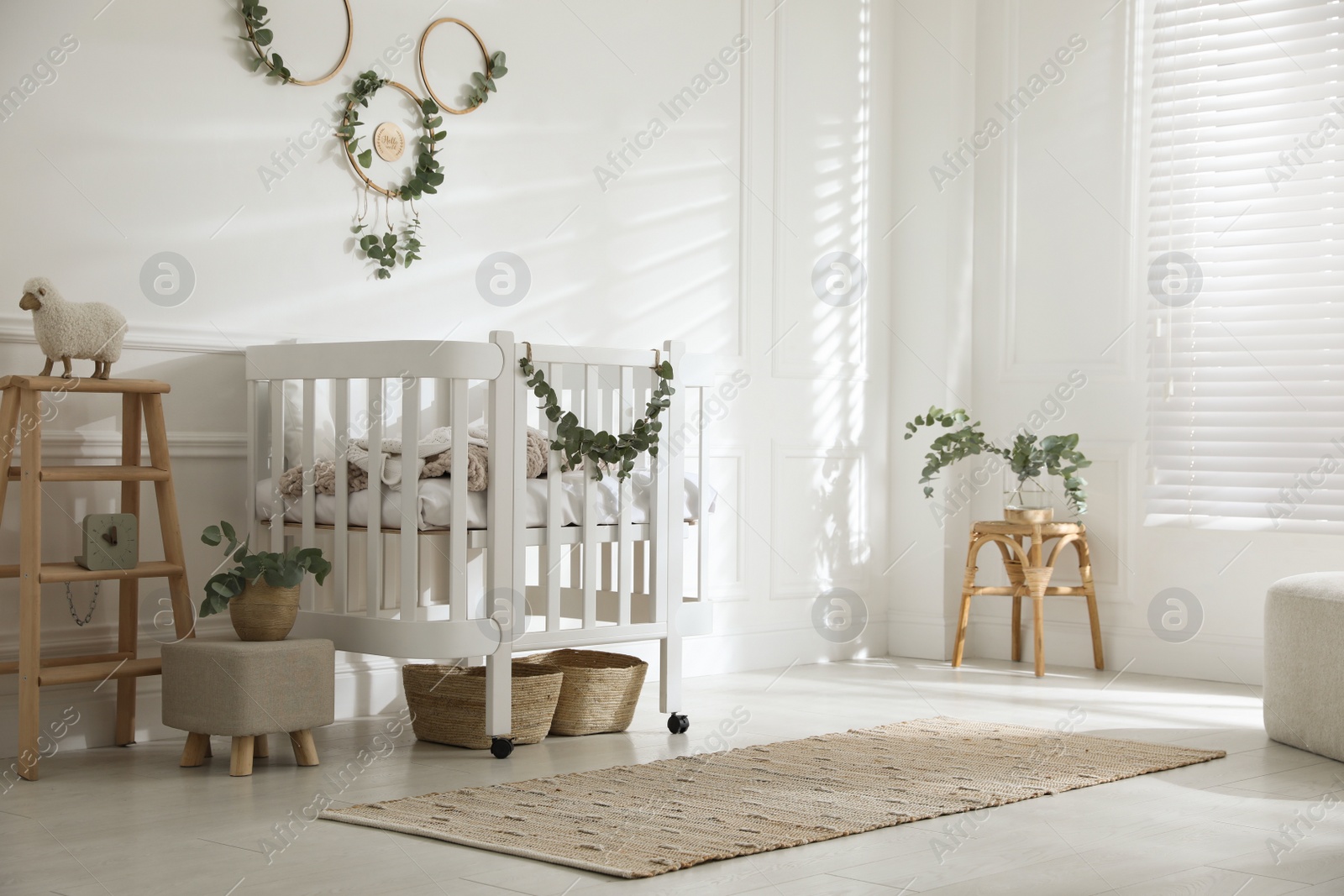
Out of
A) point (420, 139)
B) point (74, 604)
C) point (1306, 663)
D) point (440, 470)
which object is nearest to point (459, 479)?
point (440, 470)

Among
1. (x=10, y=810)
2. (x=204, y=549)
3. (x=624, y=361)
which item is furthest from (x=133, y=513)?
(x=624, y=361)

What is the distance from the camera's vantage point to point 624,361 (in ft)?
11.0

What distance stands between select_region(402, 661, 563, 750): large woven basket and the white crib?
82 millimetres

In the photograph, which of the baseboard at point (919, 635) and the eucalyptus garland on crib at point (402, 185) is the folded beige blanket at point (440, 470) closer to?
the eucalyptus garland on crib at point (402, 185)

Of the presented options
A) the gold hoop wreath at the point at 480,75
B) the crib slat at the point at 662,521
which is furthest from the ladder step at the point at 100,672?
the gold hoop wreath at the point at 480,75

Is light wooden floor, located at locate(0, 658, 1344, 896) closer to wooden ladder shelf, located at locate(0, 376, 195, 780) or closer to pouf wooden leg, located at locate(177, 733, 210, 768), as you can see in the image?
pouf wooden leg, located at locate(177, 733, 210, 768)

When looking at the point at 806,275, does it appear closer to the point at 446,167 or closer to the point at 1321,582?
the point at 446,167

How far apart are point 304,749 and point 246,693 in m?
0.21

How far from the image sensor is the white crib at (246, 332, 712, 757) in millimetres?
2990

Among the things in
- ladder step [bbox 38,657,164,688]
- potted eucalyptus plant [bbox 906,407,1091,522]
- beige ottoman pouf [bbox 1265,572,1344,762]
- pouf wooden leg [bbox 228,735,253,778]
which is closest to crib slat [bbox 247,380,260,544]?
ladder step [bbox 38,657,164,688]

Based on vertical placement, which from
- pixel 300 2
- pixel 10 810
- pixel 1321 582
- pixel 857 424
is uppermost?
pixel 300 2

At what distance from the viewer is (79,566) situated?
2930mm

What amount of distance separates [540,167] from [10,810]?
224 centimetres

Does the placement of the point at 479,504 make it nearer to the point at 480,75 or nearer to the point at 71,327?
the point at 71,327
